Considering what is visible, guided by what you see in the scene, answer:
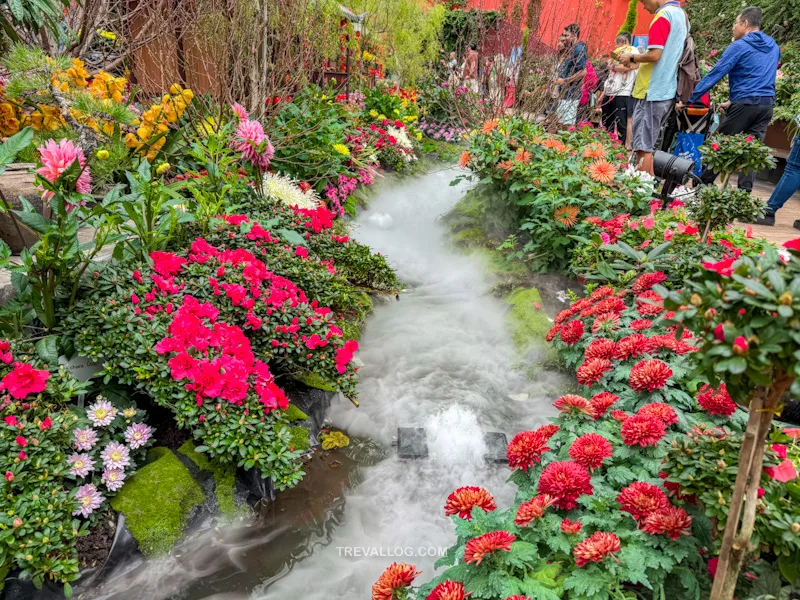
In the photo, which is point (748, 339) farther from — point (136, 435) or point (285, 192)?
point (285, 192)

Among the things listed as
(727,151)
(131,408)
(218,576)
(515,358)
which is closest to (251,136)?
(131,408)

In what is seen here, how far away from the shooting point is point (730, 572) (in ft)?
3.85

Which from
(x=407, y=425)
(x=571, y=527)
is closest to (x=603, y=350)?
(x=571, y=527)

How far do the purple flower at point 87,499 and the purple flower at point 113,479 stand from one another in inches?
3.2

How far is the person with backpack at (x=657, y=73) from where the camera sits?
4930 millimetres

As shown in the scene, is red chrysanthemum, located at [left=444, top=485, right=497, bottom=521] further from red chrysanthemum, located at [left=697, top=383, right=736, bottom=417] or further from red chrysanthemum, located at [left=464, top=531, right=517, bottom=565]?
red chrysanthemum, located at [left=697, top=383, right=736, bottom=417]

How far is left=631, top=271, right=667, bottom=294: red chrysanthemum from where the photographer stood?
272 centimetres

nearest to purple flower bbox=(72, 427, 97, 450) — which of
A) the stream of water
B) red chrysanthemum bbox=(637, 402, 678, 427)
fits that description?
the stream of water

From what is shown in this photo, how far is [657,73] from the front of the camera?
5.09 meters

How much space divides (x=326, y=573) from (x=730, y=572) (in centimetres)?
156

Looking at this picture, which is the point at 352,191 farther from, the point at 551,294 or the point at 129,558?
the point at 129,558

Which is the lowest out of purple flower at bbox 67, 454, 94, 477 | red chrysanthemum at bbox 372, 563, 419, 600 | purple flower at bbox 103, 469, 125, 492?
purple flower at bbox 103, 469, 125, 492

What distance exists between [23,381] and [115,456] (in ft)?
1.41

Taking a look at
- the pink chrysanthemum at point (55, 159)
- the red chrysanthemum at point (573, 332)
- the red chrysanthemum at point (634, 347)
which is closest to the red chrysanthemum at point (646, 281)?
the red chrysanthemum at point (573, 332)
